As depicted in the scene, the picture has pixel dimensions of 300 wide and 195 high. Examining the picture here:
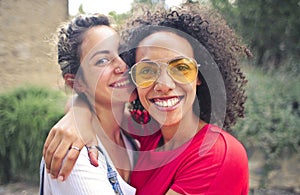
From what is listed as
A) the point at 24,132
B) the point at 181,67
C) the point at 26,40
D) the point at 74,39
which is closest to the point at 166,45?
the point at 181,67

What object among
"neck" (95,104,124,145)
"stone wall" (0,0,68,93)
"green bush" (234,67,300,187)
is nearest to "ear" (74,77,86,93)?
"neck" (95,104,124,145)

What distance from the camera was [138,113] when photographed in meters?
2.01

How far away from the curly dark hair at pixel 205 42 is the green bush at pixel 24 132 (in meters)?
3.47

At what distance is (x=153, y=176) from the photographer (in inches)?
60.2

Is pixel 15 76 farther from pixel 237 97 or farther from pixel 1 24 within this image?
pixel 237 97

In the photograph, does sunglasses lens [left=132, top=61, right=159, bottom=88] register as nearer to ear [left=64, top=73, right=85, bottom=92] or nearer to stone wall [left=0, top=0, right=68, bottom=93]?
ear [left=64, top=73, right=85, bottom=92]

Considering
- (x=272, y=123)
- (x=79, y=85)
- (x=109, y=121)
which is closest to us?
(x=79, y=85)

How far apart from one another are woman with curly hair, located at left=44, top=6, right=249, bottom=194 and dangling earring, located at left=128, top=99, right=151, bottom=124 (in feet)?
0.66

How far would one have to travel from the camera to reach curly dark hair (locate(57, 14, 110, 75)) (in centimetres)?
167

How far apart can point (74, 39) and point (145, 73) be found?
0.40 metres

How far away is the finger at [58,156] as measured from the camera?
135 cm

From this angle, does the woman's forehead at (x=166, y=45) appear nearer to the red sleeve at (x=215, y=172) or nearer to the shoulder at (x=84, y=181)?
the red sleeve at (x=215, y=172)

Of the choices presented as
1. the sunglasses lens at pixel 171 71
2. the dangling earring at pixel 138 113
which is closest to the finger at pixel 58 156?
the sunglasses lens at pixel 171 71

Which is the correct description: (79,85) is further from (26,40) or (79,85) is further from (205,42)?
(26,40)
